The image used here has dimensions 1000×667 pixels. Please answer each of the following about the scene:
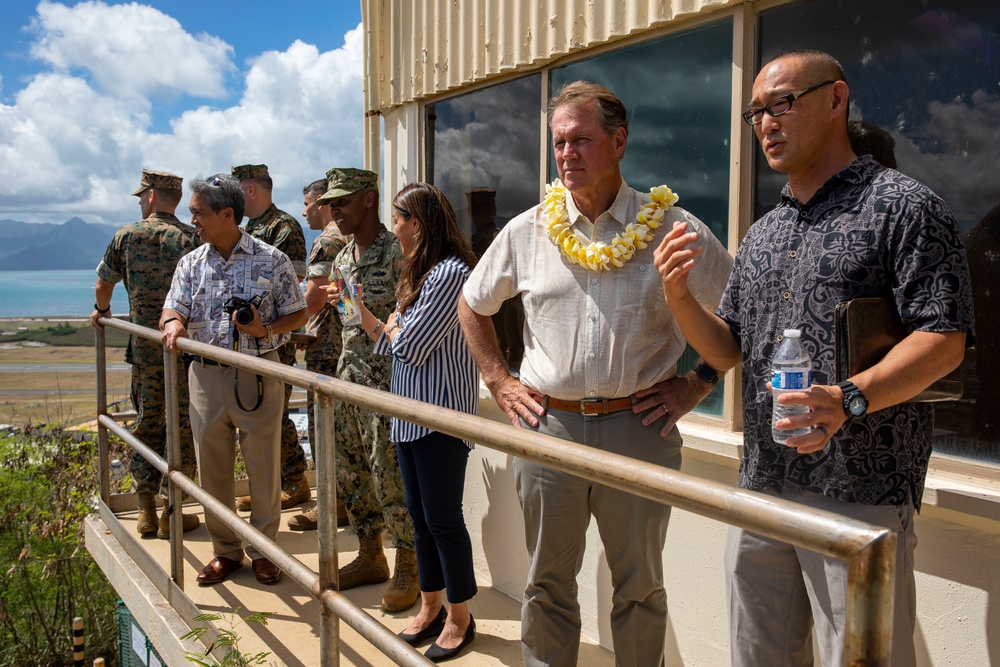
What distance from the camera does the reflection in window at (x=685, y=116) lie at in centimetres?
305

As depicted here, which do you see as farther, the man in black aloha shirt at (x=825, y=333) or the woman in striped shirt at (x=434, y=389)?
the woman in striped shirt at (x=434, y=389)

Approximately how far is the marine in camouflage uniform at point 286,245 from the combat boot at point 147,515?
2.62 feet

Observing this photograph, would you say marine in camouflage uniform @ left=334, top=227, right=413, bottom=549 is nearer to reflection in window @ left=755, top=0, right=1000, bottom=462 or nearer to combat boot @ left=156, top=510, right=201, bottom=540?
combat boot @ left=156, top=510, right=201, bottom=540

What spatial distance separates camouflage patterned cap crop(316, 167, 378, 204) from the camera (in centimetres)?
369

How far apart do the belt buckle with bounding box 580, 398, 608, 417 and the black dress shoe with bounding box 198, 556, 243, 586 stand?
93.3 inches

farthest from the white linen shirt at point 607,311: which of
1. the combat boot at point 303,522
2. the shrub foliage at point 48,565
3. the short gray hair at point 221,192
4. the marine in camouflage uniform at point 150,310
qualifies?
the shrub foliage at point 48,565

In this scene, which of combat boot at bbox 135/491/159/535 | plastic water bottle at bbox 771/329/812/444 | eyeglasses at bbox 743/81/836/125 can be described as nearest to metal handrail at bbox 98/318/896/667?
plastic water bottle at bbox 771/329/812/444

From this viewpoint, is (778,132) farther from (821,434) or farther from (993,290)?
(993,290)

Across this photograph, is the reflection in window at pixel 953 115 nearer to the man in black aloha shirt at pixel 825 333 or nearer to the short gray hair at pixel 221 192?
the man in black aloha shirt at pixel 825 333

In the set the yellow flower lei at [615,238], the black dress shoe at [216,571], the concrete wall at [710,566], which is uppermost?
the yellow flower lei at [615,238]

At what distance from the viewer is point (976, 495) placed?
2186mm

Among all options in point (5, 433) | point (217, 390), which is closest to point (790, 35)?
point (217, 390)

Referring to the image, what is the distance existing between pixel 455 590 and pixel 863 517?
1735mm

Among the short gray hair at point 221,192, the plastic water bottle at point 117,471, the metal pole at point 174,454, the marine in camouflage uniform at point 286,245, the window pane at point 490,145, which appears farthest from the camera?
the plastic water bottle at point 117,471
